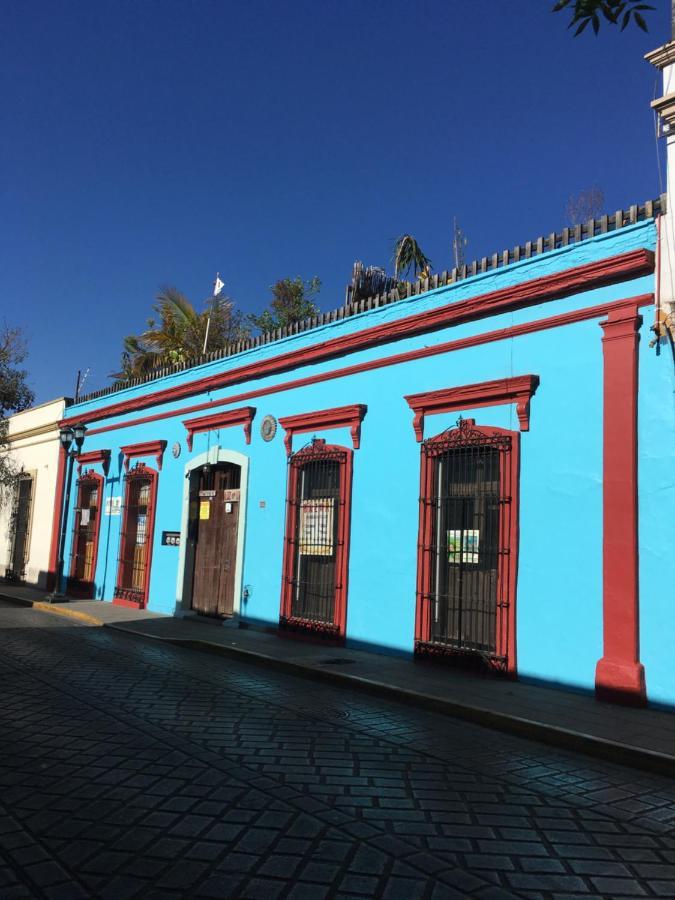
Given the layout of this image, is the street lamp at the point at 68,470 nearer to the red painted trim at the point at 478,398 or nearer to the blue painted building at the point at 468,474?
the blue painted building at the point at 468,474

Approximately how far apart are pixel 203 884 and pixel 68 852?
0.77m

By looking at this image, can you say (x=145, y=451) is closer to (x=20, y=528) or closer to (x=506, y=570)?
(x=20, y=528)

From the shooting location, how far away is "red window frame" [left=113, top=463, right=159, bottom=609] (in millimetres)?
15156

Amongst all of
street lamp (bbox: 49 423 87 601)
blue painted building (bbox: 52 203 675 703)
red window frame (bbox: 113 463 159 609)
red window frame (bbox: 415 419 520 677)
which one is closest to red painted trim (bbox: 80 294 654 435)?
blue painted building (bbox: 52 203 675 703)

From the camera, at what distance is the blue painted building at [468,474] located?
7.42 metres

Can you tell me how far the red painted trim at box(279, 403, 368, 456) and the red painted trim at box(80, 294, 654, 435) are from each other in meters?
0.56

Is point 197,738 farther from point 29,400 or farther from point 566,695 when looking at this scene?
point 29,400

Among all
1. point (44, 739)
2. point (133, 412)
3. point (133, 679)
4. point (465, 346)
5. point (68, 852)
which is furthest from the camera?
point (133, 412)

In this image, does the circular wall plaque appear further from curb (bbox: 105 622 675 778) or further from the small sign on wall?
the small sign on wall

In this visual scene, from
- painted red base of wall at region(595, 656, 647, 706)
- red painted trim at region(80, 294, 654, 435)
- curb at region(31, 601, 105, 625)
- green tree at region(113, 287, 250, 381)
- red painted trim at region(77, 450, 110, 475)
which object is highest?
green tree at region(113, 287, 250, 381)

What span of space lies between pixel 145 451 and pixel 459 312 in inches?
344

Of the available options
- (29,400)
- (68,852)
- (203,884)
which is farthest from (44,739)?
(29,400)

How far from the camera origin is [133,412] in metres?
16.5

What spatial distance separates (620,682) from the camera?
7152 mm
